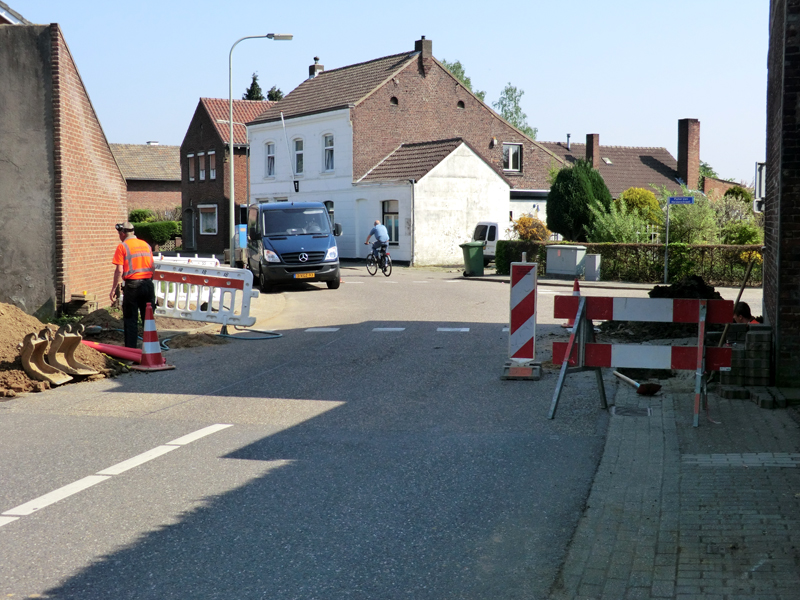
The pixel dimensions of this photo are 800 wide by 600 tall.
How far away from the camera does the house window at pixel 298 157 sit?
4596 centimetres

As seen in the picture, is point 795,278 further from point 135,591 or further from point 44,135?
point 44,135

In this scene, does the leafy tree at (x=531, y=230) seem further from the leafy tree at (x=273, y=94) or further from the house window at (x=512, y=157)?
the leafy tree at (x=273, y=94)

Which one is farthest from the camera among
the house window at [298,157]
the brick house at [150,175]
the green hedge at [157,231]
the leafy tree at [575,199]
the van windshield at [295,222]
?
the brick house at [150,175]

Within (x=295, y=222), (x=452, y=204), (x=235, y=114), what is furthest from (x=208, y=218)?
(x=295, y=222)

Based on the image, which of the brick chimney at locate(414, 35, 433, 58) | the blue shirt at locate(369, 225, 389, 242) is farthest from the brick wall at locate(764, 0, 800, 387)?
the brick chimney at locate(414, 35, 433, 58)

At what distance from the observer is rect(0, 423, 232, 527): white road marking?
5.48m

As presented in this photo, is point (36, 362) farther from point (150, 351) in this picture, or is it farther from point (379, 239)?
point (379, 239)

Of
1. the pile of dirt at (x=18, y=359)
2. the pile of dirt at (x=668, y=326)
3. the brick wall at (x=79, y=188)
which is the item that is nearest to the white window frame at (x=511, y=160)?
the brick wall at (x=79, y=188)

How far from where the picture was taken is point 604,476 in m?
6.10

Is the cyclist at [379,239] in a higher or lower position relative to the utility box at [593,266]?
higher

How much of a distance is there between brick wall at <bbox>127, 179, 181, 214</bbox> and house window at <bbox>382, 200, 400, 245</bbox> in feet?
121

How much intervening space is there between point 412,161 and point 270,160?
443 inches

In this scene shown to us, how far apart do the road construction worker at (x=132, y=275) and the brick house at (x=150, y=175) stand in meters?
61.5

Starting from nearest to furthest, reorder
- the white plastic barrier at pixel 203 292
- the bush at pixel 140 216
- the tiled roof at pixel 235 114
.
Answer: the white plastic barrier at pixel 203 292 → the tiled roof at pixel 235 114 → the bush at pixel 140 216
